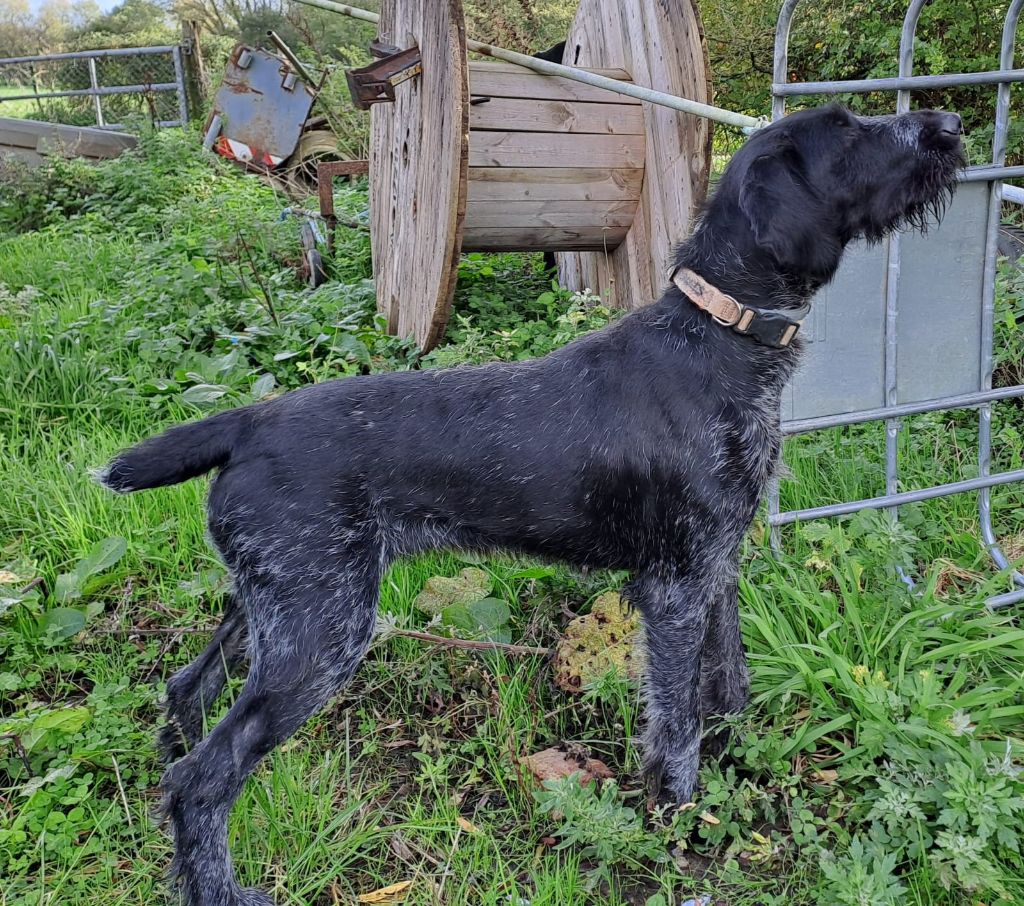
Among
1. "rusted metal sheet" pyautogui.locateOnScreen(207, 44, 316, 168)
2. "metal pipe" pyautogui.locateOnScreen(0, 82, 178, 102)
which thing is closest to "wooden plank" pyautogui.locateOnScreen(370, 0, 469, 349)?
"rusted metal sheet" pyautogui.locateOnScreen(207, 44, 316, 168)

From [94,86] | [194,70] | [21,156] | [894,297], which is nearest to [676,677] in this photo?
[894,297]

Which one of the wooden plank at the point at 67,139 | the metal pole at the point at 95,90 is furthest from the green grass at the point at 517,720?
the metal pole at the point at 95,90

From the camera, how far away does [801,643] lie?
10.6 ft

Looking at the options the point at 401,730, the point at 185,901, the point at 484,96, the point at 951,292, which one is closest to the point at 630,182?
the point at 484,96

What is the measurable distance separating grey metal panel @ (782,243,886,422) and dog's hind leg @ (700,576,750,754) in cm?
92

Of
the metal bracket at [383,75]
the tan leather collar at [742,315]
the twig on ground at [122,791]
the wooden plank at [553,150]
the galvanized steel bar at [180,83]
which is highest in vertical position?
the galvanized steel bar at [180,83]

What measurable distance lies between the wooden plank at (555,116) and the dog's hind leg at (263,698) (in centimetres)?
313

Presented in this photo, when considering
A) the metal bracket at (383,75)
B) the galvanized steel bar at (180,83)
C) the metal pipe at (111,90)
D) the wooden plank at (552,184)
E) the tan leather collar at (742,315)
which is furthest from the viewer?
the metal pipe at (111,90)

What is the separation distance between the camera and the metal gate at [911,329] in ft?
11.4

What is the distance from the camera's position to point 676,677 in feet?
9.34

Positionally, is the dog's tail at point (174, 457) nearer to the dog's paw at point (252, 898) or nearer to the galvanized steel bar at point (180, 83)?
the dog's paw at point (252, 898)

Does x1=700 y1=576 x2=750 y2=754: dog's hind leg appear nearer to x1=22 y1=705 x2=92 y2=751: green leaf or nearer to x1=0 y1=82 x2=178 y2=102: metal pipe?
x1=22 y1=705 x2=92 y2=751: green leaf

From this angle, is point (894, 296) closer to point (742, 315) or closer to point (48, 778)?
point (742, 315)

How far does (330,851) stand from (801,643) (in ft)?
5.90
